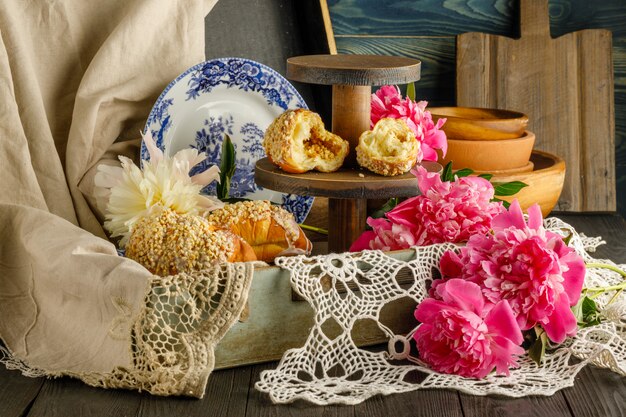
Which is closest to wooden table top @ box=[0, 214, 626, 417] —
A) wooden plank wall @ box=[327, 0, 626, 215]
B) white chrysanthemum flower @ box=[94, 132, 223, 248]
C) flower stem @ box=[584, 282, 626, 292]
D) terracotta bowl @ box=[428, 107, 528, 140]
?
flower stem @ box=[584, 282, 626, 292]

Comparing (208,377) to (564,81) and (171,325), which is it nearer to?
(171,325)

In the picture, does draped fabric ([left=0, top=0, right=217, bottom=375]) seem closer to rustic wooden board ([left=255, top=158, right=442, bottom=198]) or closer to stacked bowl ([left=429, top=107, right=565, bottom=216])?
rustic wooden board ([left=255, top=158, right=442, bottom=198])

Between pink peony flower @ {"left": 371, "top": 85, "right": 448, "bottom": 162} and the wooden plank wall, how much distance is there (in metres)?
0.43

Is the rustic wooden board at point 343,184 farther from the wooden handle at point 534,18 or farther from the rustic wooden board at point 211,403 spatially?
the wooden handle at point 534,18

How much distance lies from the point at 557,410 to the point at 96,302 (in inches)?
16.7

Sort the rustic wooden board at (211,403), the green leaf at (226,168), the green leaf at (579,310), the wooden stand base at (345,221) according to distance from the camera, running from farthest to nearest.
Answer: the green leaf at (226,168), the wooden stand base at (345,221), the green leaf at (579,310), the rustic wooden board at (211,403)

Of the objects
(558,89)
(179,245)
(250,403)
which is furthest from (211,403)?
(558,89)

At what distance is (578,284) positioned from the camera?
794 millimetres

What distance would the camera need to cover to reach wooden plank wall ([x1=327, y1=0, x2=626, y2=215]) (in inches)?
56.2

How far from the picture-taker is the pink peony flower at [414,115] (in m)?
0.99

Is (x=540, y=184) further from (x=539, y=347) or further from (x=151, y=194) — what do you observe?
(x=151, y=194)

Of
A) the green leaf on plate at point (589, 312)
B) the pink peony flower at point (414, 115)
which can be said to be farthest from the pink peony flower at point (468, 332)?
the pink peony flower at point (414, 115)

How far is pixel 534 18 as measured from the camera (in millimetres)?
1371

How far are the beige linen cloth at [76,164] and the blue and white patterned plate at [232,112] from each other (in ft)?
0.12
